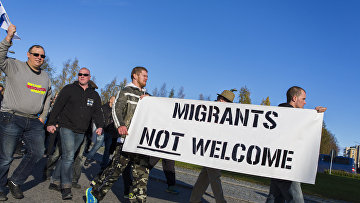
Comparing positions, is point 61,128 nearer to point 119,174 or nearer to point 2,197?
point 2,197

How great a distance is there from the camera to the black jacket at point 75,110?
5.14 metres

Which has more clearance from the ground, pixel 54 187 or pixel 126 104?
pixel 126 104

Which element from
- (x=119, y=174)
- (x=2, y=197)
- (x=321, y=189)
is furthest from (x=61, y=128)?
(x=321, y=189)

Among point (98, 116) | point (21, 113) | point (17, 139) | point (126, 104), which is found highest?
point (126, 104)

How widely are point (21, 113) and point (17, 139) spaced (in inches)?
15.2

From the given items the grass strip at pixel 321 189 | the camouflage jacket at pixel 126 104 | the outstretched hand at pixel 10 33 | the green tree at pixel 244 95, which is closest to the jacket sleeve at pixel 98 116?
the camouflage jacket at pixel 126 104

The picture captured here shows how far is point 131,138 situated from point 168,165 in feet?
6.07

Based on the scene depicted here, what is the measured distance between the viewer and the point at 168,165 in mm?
6180

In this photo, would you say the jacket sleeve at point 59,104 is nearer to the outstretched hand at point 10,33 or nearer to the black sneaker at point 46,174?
the outstretched hand at point 10,33

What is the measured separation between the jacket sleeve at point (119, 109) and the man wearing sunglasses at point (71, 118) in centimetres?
84

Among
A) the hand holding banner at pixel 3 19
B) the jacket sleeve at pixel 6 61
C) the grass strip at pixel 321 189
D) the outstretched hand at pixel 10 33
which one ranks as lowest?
the grass strip at pixel 321 189

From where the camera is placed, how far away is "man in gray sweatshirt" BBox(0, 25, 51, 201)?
4.23m

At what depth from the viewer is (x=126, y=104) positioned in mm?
4594

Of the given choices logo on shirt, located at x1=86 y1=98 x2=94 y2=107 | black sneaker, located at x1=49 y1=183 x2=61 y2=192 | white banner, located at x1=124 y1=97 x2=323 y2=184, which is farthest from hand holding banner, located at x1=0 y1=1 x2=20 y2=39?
white banner, located at x1=124 y1=97 x2=323 y2=184
